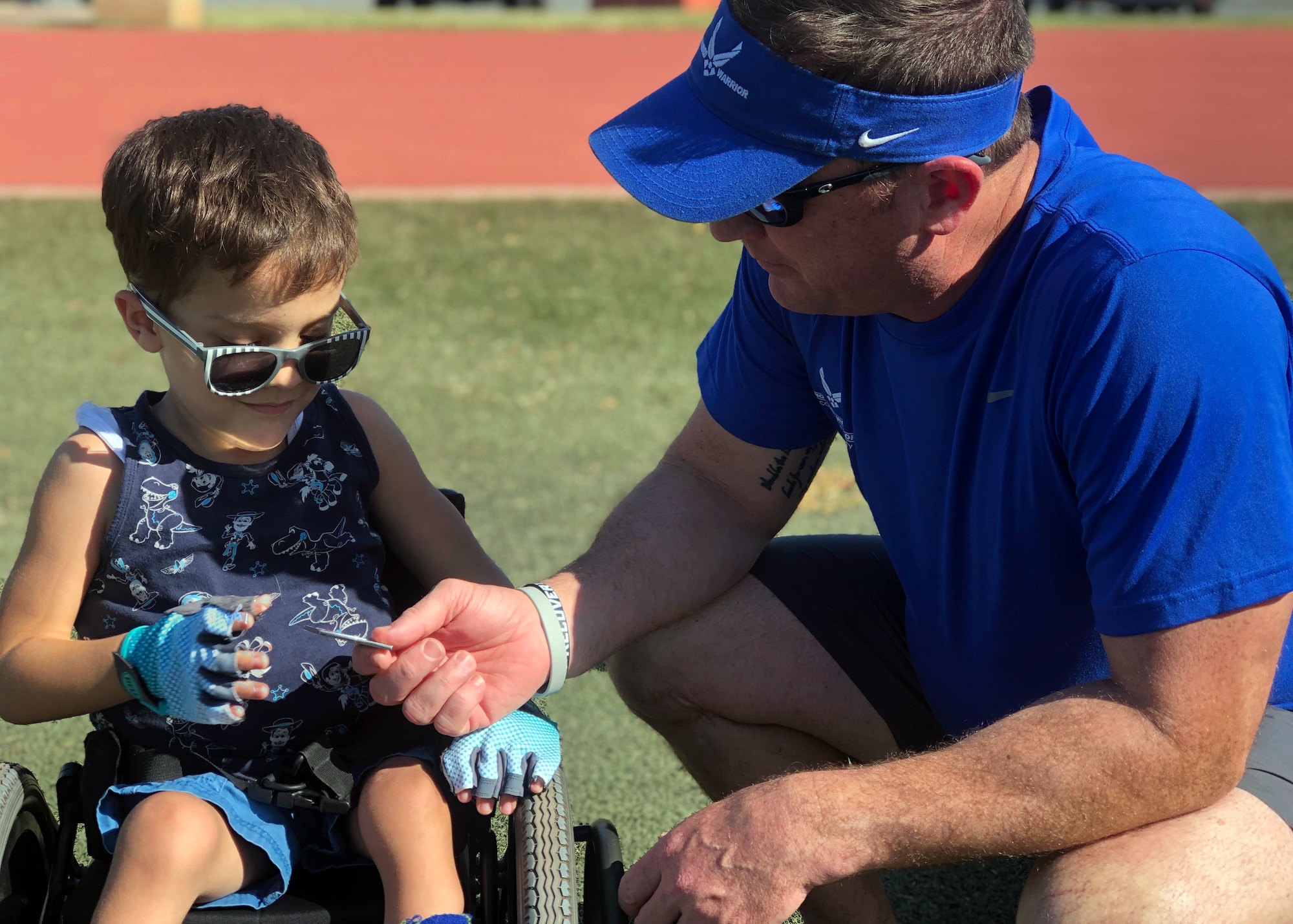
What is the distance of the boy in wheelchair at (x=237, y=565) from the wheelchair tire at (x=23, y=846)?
0.34 feet

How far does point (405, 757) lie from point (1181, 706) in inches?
41.1

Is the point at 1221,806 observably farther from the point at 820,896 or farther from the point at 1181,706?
the point at 820,896

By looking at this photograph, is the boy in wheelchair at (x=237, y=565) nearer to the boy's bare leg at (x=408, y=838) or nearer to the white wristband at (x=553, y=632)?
the boy's bare leg at (x=408, y=838)

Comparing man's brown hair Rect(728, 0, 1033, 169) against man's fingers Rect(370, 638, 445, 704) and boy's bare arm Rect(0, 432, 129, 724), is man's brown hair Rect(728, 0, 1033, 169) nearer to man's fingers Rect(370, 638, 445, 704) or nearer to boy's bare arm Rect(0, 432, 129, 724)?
man's fingers Rect(370, 638, 445, 704)

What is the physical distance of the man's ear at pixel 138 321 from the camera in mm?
1927

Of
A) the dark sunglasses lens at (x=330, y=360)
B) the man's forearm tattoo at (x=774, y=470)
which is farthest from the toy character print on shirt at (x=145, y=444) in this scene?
the man's forearm tattoo at (x=774, y=470)

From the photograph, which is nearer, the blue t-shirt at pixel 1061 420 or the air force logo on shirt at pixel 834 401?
the blue t-shirt at pixel 1061 420

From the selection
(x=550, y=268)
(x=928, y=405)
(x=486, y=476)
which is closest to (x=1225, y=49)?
(x=550, y=268)

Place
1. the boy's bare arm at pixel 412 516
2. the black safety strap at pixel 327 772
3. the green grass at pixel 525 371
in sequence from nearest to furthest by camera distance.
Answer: the black safety strap at pixel 327 772
the boy's bare arm at pixel 412 516
the green grass at pixel 525 371

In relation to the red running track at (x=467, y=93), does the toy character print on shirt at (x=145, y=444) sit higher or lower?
higher

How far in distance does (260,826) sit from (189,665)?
1.02ft

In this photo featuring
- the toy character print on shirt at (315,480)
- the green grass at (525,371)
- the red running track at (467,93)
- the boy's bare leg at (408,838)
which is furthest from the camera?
the red running track at (467,93)

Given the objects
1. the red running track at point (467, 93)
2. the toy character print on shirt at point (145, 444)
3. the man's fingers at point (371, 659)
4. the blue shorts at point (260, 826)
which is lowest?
the red running track at point (467, 93)

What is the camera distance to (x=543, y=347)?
608 centimetres
